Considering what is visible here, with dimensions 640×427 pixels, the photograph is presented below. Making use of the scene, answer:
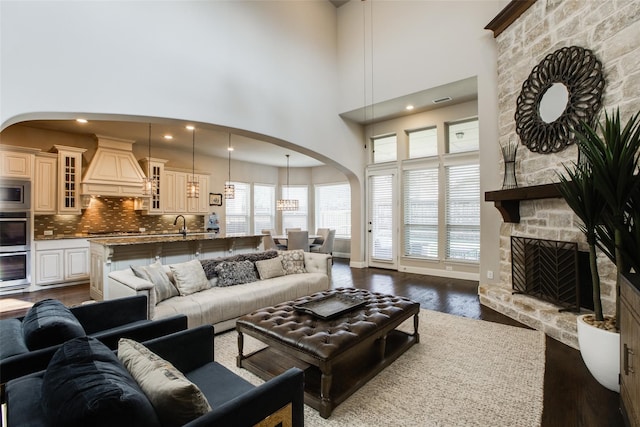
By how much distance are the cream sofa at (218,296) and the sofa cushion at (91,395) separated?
1821 mm

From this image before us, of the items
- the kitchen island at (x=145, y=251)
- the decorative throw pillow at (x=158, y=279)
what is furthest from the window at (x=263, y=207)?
the decorative throw pillow at (x=158, y=279)

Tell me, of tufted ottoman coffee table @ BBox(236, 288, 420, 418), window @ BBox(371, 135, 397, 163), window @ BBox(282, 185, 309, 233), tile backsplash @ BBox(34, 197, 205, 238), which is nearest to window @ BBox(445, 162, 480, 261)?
window @ BBox(371, 135, 397, 163)

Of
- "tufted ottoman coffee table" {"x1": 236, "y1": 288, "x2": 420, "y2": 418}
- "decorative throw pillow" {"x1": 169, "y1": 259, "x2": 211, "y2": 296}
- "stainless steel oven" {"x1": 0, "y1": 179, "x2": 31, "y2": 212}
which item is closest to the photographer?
"tufted ottoman coffee table" {"x1": 236, "y1": 288, "x2": 420, "y2": 418}

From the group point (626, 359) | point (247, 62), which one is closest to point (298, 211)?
point (247, 62)

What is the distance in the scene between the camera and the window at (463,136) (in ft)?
19.4

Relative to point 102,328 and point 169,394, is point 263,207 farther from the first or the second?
point 169,394

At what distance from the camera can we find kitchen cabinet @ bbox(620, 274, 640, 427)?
150 centimetres

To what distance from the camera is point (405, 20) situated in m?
5.84

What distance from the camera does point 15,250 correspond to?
514 cm

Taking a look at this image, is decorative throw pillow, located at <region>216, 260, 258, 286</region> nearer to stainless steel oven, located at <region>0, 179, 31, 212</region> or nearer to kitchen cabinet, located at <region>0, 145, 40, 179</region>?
stainless steel oven, located at <region>0, 179, 31, 212</region>

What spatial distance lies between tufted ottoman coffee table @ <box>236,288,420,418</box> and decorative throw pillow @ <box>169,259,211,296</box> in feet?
3.64

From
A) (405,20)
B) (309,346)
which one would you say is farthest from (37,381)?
(405,20)

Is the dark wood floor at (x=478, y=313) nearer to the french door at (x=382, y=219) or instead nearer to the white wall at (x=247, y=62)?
the french door at (x=382, y=219)

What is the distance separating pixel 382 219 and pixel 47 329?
20.5 feet
